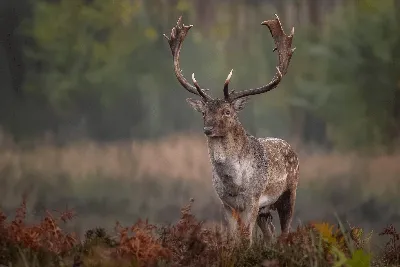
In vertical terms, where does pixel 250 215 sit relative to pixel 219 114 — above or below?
below

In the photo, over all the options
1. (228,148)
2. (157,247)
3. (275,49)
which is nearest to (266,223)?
(228,148)

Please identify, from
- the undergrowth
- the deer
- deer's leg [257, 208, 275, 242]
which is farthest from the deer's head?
the undergrowth

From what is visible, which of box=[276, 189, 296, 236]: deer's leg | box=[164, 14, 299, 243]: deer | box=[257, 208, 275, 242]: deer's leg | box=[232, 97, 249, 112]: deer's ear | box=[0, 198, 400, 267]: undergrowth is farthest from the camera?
box=[276, 189, 296, 236]: deer's leg

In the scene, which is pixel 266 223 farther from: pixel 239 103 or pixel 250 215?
pixel 239 103

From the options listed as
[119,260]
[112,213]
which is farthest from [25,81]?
[119,260]

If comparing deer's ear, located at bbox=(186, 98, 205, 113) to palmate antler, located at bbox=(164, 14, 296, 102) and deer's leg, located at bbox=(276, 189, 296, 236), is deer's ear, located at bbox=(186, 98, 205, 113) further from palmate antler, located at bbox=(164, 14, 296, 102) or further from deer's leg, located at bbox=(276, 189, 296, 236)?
deer's leg, located at bbox=(276, 189, 296, 236)

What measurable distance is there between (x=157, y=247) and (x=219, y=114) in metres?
2.69

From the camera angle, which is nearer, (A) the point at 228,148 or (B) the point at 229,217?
(A) the point at 228,148

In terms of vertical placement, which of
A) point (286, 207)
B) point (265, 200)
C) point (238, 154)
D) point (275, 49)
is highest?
point (275, 49)

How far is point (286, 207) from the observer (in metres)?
8.76

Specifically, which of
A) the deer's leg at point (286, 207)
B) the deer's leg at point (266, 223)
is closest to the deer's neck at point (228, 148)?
the deer's leg at point (266, 223)

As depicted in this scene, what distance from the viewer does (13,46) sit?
34.8 ft

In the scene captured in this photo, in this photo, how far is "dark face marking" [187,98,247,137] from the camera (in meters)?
7.41

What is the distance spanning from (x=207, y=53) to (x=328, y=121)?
1.92 m
